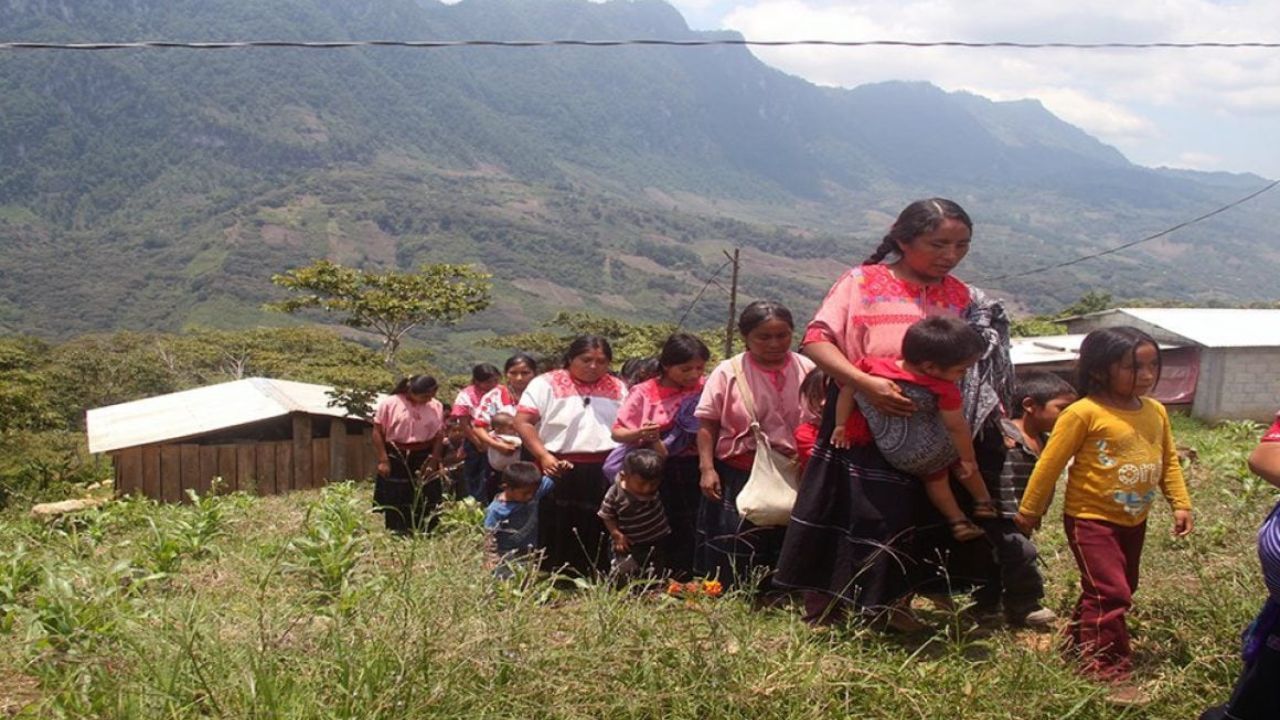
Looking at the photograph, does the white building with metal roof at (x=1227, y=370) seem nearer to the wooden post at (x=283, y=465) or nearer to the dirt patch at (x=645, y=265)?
the wooden post at (x=283, y=465)

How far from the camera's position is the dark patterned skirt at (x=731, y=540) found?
3734 mm

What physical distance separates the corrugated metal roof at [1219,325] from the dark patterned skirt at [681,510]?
21.1 meters

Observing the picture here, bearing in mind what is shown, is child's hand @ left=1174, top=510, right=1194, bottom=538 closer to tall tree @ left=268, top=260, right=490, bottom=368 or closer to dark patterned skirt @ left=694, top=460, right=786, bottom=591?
dark patterned skirt @ left=694, top=460, right=786, bottom=591

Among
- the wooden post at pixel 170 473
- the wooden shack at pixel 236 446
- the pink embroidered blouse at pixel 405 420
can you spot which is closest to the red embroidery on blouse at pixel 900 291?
the pink embroidered blouse at pixel 405 420

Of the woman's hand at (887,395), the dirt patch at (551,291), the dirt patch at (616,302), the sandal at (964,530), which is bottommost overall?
the dirt patch at (616,302)

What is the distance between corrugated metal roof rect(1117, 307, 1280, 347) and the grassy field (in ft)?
70.6

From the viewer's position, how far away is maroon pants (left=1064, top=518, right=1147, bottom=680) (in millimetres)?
2896

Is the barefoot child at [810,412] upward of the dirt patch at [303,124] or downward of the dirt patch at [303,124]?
downward

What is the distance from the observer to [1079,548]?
3.08m

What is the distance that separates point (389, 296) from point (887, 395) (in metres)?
24.7

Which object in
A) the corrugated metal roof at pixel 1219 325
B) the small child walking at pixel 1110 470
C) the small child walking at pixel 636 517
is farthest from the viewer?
the corrugated metal roof at pixel 1219 325

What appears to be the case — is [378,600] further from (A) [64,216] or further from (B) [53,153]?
(B) [53,153]

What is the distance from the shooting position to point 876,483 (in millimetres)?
3121

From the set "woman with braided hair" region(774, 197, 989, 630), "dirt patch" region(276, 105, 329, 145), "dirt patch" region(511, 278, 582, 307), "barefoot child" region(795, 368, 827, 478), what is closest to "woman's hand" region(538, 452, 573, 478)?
"barefoot child" region(795, 368, 827, 478)
